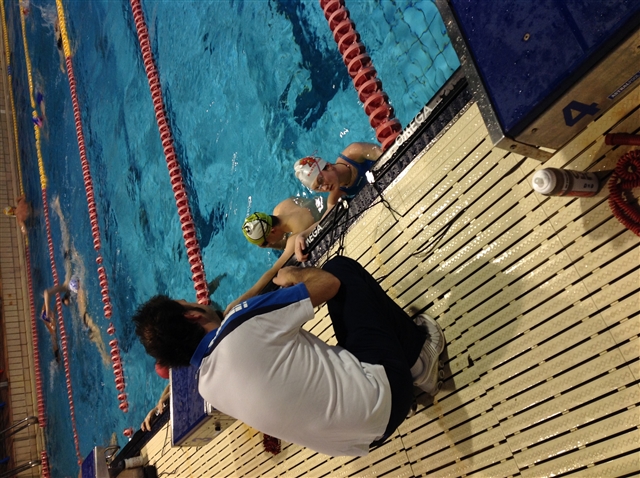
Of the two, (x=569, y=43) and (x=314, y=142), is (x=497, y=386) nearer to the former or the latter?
(x=569, y=43)

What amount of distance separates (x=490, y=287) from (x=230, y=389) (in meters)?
1.18

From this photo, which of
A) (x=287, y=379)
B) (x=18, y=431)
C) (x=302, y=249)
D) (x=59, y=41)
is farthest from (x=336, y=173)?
(x=18, y=431)

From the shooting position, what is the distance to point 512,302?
7.14 feet

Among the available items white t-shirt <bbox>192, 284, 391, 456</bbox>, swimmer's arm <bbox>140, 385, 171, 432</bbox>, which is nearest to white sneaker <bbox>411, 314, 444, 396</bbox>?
white t-shirt <bbox>192, 284, 391, 456</bbox>

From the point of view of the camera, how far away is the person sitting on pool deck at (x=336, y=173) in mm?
3498

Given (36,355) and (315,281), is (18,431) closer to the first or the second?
(36,355)

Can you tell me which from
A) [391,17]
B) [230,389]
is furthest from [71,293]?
[230,389]

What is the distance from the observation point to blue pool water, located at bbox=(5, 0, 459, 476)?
4.18 metres

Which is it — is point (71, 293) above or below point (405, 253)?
above

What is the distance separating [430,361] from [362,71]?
2.37 m

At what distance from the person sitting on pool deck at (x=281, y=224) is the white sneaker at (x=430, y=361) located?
A: 159 cm

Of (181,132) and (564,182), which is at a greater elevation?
(181,132)

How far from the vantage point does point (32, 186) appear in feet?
35.7

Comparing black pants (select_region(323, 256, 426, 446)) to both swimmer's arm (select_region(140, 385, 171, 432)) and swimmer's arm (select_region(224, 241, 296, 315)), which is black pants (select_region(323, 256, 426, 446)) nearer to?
swimmer's arm (select_region(224, 241, 296, 315))
